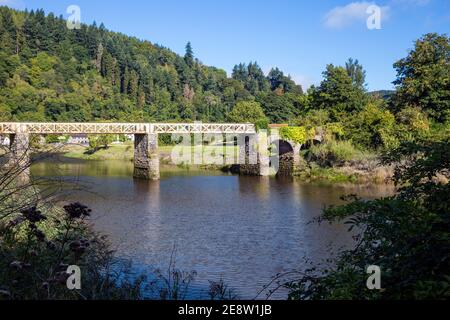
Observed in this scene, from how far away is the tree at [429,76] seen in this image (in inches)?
1505

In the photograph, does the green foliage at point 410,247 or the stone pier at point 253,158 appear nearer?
the green foliage at point 410,247

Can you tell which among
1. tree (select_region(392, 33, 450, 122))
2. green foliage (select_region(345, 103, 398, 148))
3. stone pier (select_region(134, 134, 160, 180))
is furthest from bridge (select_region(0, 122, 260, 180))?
tree (select_region(392, 33, 450, 122))

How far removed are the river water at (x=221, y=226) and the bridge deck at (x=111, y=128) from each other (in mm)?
4589

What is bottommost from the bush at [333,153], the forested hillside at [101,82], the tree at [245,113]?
the bush at [333,153]

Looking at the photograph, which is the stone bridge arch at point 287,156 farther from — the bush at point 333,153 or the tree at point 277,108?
the tree at point 277,108

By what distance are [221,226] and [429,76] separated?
25.3 metres

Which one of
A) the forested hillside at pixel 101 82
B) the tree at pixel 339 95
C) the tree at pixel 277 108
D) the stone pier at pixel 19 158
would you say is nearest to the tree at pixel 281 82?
the forested hillside at pixel 101 82

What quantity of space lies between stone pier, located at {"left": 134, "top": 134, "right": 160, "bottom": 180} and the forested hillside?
41161mm

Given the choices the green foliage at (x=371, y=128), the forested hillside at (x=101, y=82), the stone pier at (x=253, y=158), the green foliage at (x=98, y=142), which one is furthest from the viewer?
the forested hillside at (x=101, y=82)

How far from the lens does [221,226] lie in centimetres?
2006

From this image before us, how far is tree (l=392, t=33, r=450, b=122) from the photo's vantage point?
38.2m

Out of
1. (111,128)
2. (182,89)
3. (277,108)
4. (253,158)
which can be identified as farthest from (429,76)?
(182,89)

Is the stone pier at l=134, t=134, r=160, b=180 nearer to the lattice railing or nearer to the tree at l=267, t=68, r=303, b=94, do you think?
the lattice railing
